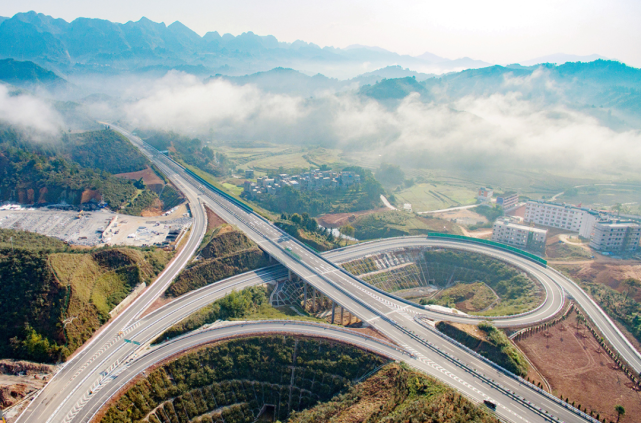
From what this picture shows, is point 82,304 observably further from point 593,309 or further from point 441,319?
point 593,309

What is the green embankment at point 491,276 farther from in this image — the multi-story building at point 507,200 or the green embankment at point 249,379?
the multi-story building at point 507,200

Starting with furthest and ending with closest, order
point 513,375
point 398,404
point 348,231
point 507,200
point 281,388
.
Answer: point 507,200, point 348,231, point 281,388, point 513,375, point 398,404

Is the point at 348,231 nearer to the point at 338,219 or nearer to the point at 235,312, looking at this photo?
the point at 338,219

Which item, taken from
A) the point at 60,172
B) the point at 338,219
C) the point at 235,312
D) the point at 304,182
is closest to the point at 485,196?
the point at 338,219

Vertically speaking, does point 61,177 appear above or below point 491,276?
above

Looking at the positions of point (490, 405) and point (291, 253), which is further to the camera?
point (291, 253)

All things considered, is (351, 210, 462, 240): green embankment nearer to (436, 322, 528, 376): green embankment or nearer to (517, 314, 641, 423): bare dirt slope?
(517, 314, 641, 423): bare dirt slope

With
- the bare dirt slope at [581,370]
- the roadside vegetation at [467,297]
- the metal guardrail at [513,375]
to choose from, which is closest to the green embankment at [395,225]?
the roadside vegetation at [467,297]
